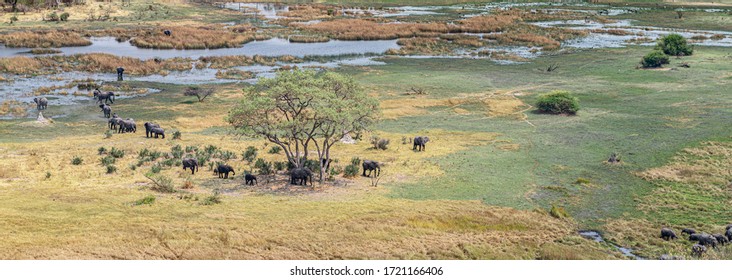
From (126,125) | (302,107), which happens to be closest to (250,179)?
(302,107)

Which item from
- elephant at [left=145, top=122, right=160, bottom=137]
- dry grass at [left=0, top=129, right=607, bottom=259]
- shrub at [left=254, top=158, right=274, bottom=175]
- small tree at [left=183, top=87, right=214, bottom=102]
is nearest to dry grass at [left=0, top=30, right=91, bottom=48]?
small tree at [left=183, top=87, right=214, bottom=102]

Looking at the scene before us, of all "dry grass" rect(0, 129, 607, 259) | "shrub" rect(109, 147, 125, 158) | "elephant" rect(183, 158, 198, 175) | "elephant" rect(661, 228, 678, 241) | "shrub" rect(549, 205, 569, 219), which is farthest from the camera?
"shrub" rect(109, 147, 125, 158)

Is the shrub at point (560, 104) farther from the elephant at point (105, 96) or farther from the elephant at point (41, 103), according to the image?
the elephant at point (41, 103)

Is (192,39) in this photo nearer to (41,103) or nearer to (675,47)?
(41,103)

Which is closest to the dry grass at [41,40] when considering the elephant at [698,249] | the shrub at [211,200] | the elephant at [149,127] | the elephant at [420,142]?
the elephant at [149,127]

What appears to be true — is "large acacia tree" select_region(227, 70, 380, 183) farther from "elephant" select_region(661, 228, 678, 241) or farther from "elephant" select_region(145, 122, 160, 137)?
"elephant" select_region(661, 228, 678, 241)

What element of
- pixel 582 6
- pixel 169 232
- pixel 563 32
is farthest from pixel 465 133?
pixel 582 6
